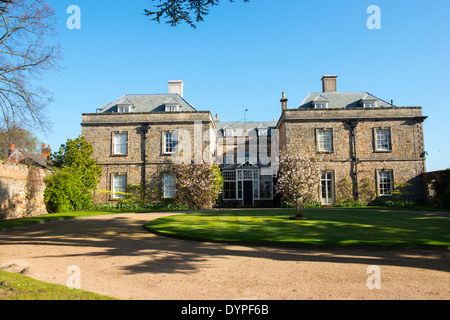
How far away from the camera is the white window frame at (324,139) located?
2323 cm

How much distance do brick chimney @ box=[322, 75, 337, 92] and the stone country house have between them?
3798mm

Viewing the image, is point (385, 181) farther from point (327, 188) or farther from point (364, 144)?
point (327, 188)

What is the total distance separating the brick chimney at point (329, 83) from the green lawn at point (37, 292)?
28.0 m

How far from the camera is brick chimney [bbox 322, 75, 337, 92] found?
2827 cm

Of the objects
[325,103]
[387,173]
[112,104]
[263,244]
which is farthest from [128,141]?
[387,173]

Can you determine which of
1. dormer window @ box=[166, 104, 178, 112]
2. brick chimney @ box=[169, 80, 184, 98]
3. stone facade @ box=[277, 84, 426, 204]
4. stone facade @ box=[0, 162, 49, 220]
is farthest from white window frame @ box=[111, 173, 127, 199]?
stone facade @ box=[277, 84, 426, 204]

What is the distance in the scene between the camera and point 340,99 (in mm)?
25938

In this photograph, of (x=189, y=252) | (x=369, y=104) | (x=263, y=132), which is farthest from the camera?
(x=263, y=132)

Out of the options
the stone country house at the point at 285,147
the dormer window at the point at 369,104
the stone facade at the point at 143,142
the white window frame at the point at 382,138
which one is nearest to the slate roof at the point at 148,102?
the stone country house at the point at 285,147

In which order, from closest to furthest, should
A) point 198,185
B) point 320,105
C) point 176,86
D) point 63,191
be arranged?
point 63,191, point 198,185, point 320,105, point 176,86

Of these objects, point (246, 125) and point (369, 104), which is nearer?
point (369, 104)

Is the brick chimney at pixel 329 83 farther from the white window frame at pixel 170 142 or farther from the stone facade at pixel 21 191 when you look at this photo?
the stone facade at pixel 21 191

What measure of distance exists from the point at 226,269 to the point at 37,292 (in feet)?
10.0

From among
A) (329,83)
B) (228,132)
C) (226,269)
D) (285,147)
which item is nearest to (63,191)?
(285,147)
